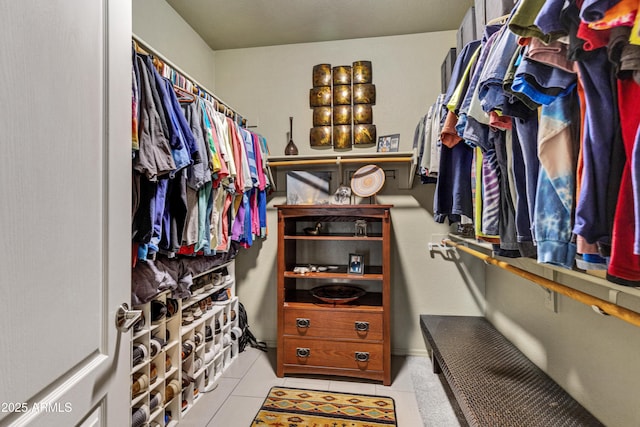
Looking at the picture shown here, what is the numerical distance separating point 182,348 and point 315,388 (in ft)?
2.99

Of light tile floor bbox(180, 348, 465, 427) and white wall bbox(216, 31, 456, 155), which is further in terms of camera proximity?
white wall bbox(216, 31, 456, 155)

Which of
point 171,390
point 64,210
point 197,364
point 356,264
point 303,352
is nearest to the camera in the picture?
point 64,210

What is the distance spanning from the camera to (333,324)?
226 cm

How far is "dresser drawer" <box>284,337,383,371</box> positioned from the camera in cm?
221

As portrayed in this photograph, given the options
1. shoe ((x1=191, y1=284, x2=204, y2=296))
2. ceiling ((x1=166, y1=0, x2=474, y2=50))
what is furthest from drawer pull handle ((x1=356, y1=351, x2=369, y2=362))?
ceiling ((x1=166, y1=0, x2=474, y2=50))

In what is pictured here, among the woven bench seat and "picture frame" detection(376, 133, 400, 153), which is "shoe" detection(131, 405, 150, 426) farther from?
"picture frame" detection(376, 133, 400, 153)

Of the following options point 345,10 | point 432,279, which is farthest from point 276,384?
point 345,10

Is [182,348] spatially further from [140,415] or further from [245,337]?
[245,337]

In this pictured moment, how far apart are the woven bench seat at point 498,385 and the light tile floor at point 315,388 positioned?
1.07 ft

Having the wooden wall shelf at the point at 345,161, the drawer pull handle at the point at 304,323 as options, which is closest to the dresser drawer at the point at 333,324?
the drawer pull handle at the point at 304,323

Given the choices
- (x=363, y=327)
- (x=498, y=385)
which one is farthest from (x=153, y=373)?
(x=498, y=385)

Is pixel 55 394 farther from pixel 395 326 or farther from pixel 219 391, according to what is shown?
pixel 395 326

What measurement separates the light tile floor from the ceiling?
8.68ft

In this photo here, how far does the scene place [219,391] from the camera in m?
2.13
